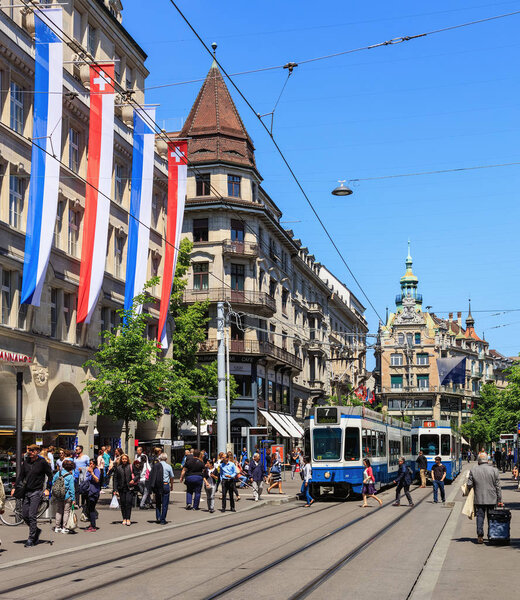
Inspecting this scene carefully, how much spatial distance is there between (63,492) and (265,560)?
5869 mm

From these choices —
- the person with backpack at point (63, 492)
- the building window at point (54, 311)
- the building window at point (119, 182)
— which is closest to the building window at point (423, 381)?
the building window at point (119, 182)

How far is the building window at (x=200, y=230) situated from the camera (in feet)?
199

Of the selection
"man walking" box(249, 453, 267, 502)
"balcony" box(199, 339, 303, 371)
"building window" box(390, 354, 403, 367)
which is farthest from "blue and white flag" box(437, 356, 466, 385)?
"building window" box(390, 354, 403, 367)

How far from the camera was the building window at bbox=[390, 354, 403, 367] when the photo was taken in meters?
123

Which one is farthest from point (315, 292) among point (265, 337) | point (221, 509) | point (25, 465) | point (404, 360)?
point (25, 465)

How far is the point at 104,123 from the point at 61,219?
389cm

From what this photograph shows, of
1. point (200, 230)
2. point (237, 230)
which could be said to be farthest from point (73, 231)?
point (237, 230)

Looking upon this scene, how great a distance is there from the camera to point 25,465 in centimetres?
1619

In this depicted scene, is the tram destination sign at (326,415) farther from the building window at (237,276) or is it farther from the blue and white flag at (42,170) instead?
the building window at (237,276)

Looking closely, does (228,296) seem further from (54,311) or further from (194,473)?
(194,473)

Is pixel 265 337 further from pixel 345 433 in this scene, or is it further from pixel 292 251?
pixel 345 433

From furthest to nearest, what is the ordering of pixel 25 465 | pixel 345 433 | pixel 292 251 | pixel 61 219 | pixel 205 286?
pixel 292 251, pixel 205 286, pixel 61 219, pixel 345 433, pixel 25 465

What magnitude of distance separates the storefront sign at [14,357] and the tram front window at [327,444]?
990 centimetres

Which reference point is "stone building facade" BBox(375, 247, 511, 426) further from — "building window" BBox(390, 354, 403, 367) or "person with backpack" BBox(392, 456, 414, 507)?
"person with backpack" BBox(392, 456, 414, 507)
